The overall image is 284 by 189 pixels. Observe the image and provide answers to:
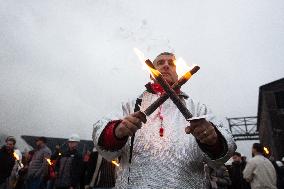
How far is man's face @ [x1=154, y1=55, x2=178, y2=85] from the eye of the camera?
9.86ft

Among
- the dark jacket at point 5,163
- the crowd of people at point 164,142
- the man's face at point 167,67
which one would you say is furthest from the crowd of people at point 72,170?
the crowd of people at point 164,142

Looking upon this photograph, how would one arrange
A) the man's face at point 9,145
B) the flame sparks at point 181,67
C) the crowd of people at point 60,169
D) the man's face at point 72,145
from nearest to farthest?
the flame sparks at point 181,67 → the crowd of people at point 60,169 → the man's face at point 9,145 → the man's face at point 72,145

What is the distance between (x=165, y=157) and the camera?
7.66ft

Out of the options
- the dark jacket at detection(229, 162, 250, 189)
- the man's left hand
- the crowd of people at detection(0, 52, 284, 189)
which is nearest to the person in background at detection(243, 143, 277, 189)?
the dark jacket at detection(229, 162, 250, 189)

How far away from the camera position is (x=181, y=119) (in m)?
2.62

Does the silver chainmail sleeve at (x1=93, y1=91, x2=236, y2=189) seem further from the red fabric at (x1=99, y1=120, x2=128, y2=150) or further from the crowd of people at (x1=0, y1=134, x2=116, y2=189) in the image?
the crowd of people at (x1=0, y1=134, x2=116, y2=189)

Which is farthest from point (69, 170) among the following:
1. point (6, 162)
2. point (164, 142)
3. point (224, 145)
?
point (224, 145)

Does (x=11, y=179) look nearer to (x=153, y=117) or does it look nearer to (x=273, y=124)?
(x=153, y=117)

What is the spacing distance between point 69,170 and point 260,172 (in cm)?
575

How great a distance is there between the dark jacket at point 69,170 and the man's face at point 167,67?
7122 millimetres

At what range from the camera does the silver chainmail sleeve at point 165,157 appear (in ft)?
7.38

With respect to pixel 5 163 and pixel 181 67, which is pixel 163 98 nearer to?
pixel 181 67

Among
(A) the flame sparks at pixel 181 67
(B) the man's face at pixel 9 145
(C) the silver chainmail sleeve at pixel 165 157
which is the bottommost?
(C) the silver chainmail sleeve at pixel 165 157

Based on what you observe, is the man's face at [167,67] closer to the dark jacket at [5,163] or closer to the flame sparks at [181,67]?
the flame sparks at [181,67]
